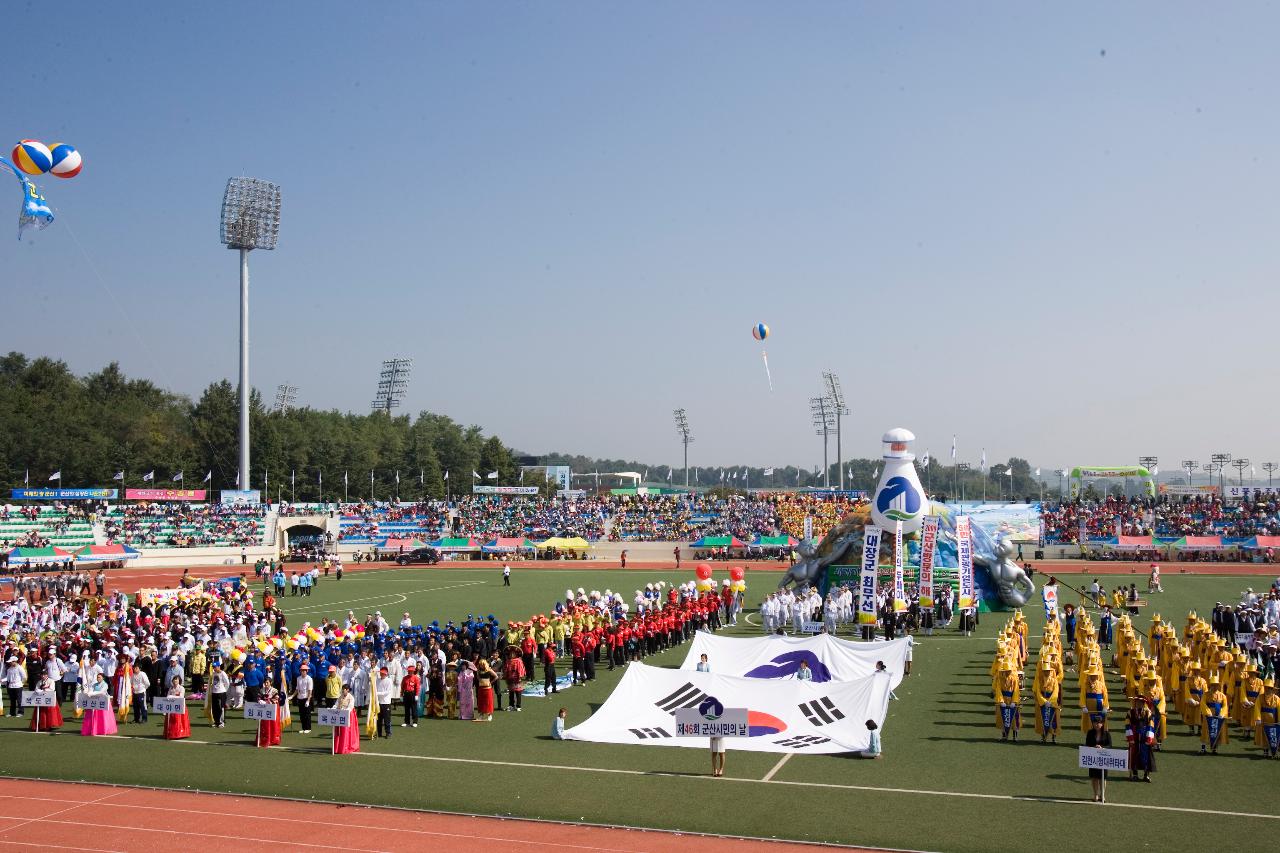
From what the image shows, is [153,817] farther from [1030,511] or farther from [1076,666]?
[1030,511]

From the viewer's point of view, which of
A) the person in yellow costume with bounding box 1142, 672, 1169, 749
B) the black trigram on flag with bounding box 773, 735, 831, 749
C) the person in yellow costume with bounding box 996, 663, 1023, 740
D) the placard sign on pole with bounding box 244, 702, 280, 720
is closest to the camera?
the person in yellow costume with bounding box 1142, 672, 1169, 749

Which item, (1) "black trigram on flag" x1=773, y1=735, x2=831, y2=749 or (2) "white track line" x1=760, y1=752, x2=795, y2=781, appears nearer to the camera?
(2) "white track line" x1=760, y1=752, x2=795, y2=781

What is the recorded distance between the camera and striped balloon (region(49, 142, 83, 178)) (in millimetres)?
21719

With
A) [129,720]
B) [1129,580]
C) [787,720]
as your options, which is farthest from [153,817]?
[1129,580]

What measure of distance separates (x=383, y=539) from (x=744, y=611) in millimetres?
36115

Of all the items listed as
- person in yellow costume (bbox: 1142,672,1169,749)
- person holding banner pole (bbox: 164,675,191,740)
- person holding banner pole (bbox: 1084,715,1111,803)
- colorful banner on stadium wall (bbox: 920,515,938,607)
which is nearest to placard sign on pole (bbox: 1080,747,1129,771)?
person holding banner pole (bbox: 1084,715,1111,803)

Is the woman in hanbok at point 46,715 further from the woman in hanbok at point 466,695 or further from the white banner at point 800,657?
the white banner at point 800,657

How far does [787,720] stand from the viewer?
17.7m

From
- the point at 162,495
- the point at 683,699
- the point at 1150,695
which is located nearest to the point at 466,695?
the point at 683,699

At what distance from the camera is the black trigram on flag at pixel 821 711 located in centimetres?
1758

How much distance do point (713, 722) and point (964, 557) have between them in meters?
19.7

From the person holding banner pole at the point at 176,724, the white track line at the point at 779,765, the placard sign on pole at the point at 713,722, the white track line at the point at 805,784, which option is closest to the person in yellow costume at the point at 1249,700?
the white track line at the point at 805,784

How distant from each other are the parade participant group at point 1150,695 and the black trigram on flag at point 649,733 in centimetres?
558

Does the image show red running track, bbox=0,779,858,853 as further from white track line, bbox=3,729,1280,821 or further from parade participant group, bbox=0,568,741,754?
parade participant group, bbox=0,568,741,754
